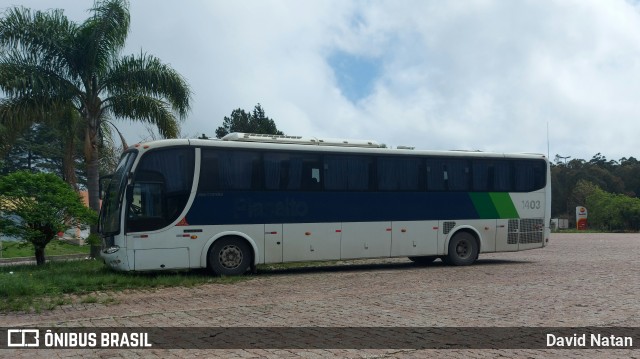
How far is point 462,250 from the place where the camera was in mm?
18672

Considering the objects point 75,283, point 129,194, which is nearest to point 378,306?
point 75,283

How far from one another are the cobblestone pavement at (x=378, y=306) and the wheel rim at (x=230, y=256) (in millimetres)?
625

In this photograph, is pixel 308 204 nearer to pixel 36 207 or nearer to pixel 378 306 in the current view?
pixel 378 306

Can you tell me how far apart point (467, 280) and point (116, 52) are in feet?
41.4

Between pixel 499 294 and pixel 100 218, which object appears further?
pixel 100 218

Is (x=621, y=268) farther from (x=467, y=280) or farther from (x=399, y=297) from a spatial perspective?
(x=399, y=297)

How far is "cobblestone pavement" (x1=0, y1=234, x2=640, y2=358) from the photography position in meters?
7.64

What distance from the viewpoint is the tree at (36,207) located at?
629 inches

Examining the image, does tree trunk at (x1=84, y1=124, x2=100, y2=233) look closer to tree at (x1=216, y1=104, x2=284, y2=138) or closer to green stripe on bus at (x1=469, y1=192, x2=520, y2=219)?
green stripe on bus at (x1=469, y1=192, x2=520, y2=219)

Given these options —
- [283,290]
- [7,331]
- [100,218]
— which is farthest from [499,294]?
[100,218]

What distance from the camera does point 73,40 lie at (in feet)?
65.3

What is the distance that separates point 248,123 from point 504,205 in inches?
1189

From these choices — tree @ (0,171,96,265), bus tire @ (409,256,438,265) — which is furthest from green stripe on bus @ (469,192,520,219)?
tree @ (0,171,96,265)

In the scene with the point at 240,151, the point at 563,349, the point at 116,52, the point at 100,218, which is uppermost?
the point at 116,52
